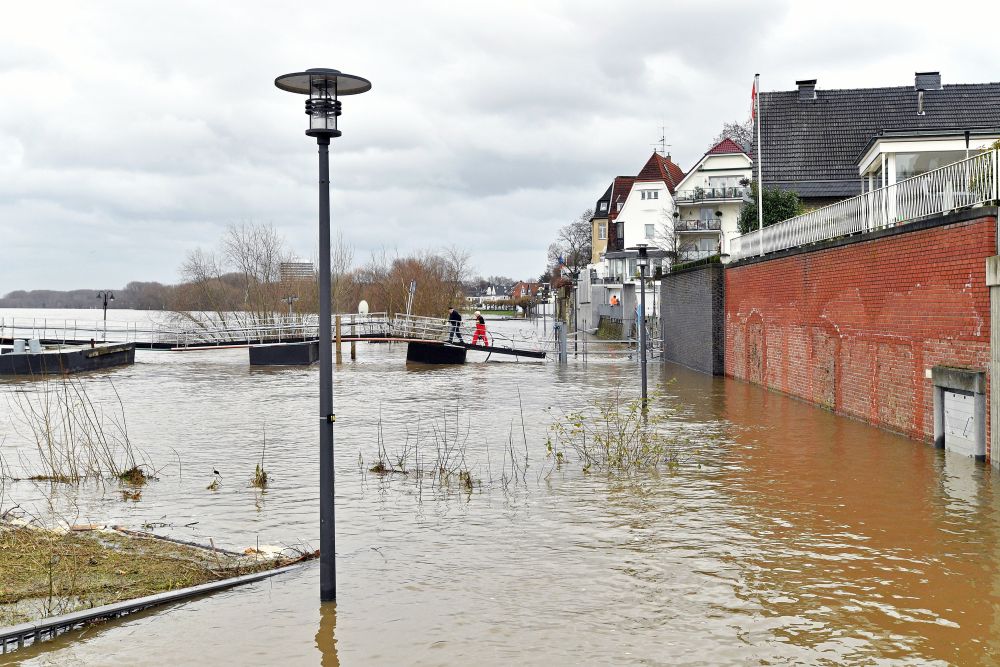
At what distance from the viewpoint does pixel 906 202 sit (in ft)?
52.6

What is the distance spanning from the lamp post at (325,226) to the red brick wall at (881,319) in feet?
30.8

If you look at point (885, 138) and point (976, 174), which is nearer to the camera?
point (976, 174)

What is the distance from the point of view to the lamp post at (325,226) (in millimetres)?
6770

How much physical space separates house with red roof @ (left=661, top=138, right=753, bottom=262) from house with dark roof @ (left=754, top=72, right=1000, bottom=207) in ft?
79.8

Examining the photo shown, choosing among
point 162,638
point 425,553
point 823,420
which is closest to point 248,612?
point 162,638

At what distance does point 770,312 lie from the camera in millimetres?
24688

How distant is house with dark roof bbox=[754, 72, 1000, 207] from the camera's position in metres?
36.4

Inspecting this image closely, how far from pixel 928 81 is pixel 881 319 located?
2688 cm

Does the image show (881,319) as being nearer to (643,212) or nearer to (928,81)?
(928,81)

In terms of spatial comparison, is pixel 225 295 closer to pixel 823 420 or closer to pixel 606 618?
pixel 823 420

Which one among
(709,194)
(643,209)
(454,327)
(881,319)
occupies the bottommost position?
(454,327)

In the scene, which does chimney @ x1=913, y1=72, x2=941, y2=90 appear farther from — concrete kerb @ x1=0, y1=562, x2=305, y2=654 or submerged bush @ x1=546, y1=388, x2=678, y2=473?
concrete kerb @ x1=0, y1=562, x2=305, y2=654

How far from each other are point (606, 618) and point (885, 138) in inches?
816

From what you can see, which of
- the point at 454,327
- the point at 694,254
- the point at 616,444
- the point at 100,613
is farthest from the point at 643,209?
the point at 100,613
